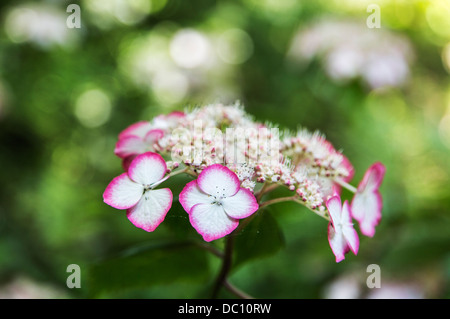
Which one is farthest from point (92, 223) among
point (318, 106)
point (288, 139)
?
point (288, 139)

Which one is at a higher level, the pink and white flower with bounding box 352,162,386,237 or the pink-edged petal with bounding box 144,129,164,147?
the pink-edged petal with bounding box 144,129,164,147

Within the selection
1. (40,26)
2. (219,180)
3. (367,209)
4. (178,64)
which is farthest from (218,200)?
(178,64)

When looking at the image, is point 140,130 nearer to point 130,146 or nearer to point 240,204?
point 130,146

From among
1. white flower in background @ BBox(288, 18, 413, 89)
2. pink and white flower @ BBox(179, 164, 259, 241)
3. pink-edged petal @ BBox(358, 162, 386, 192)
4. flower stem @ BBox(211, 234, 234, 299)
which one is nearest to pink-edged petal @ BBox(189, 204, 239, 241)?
pink and white flower @ BBox(179, 164, 259, 241)

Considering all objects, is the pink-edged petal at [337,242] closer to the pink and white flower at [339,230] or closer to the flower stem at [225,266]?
the pink and white flower at [339,230]

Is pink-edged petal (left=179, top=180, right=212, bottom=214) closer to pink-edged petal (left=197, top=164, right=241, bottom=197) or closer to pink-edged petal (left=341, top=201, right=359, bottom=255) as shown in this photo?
pink-edged petal (left=197, top=164, right=241, bottom=197)

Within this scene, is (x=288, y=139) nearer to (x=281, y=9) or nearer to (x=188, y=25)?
(x=281, y=9)

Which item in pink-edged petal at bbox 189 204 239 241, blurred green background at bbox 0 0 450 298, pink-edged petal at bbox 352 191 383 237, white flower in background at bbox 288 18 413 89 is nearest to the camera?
pink-edged petal at bbox 189 204 239 241
